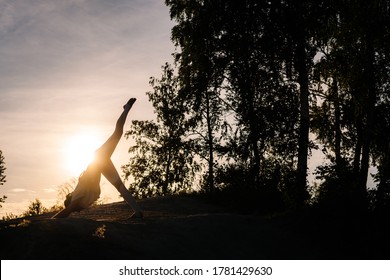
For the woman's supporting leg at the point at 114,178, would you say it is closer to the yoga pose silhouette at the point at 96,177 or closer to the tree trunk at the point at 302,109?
the yoga pose silhouette at the point at 96,177

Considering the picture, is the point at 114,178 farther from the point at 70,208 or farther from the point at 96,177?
the point at 70,208

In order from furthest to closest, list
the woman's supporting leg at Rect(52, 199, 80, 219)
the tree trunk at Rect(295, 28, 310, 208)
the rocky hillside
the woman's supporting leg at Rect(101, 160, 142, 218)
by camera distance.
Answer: the tree trunk at Rect(295, 28, 310, 208)
the woman's supporting leg at Rect(101, 160, 142, 218)
the woman's supporting leg at Rect(52, 199, 80, 219)
the rocky hillside

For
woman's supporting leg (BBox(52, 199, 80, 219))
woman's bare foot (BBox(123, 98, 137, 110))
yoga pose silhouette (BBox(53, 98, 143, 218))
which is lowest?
woman's supporting leg (BBox(52, 199, 80, 219))

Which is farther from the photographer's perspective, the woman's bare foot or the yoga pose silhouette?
the woman's bare foot

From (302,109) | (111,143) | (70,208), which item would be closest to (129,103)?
(111,143)

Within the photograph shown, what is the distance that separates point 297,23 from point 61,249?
47.4ft

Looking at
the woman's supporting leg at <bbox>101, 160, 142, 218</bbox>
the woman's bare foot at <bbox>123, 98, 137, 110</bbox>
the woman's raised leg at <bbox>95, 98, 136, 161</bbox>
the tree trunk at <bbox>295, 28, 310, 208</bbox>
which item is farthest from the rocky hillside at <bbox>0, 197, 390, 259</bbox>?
the tree trunk at <bbox>295, 28, 310, 208</bbox>

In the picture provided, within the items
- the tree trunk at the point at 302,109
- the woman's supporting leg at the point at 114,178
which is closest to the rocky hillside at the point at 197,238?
the woman's supporting leg at the point at 114,178

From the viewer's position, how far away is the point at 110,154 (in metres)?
13.1

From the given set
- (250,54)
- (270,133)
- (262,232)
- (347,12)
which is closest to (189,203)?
(270,133)

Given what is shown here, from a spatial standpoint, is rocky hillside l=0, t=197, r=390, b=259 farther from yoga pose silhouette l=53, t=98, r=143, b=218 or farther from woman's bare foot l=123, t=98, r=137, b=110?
woman's bare foot l=123, t=98, r=137, b=110

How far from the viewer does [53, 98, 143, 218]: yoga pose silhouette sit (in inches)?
500

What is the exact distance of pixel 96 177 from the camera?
13.0m
